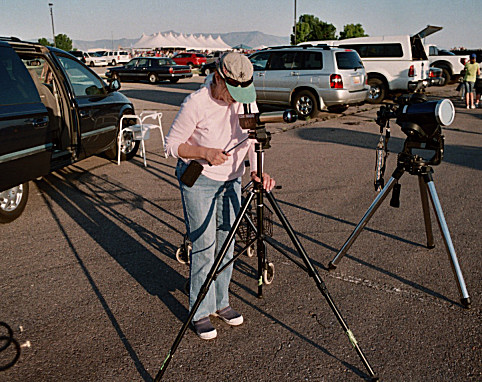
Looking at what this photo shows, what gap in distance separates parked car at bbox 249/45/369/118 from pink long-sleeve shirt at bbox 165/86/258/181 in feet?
31.4

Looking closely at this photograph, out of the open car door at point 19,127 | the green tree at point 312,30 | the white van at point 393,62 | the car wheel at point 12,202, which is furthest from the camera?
the green tree at point 312,30

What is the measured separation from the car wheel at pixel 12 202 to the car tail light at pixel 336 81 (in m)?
8.98

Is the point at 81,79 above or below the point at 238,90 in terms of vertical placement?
above

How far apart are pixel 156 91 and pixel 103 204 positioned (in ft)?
54.5

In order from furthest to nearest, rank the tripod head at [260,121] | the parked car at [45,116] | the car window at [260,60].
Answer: the car window at [260,60] → the parked car at [45,116] → the tripod head at [260,121]

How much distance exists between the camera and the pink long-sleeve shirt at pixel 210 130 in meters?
2.79

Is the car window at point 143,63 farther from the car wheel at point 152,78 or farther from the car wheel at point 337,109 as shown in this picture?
the car wheel at point 337,109

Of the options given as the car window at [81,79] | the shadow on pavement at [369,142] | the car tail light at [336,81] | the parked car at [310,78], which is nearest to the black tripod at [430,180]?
the shadow on pavement at [369,142]

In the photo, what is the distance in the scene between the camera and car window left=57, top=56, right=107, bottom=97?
7012 millimetres

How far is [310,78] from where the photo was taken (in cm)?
1270

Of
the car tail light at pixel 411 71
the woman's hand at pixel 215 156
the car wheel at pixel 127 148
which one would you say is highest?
the car tail light at pixel 411 71

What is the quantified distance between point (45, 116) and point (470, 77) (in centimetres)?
1362

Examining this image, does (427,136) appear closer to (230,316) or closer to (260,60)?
(230,316)

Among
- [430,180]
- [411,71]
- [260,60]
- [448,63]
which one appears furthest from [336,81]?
[448,63]
